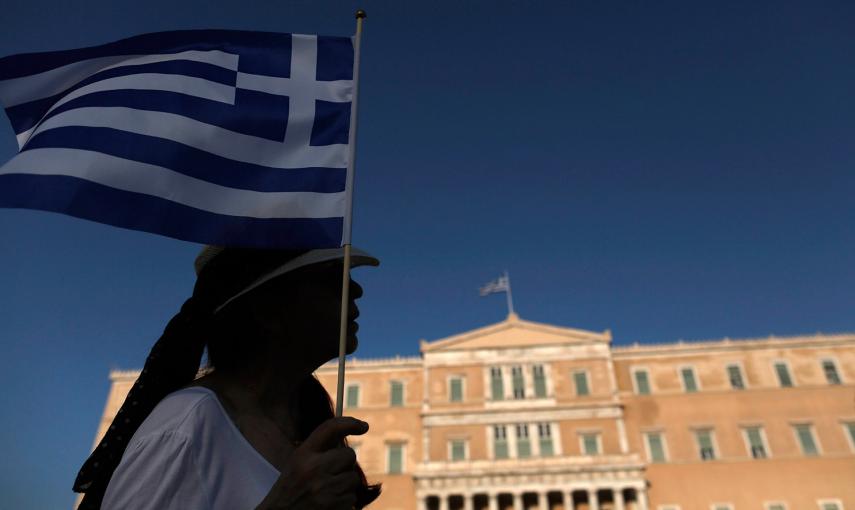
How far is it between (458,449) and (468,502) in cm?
252

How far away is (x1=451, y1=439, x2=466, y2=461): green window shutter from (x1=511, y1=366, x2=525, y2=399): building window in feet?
11.3

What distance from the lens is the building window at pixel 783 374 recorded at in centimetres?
2614

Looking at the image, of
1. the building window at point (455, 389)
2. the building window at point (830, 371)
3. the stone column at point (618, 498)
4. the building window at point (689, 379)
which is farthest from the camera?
the building window at point (455, 389)

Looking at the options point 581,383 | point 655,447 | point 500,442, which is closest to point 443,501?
point 500,442

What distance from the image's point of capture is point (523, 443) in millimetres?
25078

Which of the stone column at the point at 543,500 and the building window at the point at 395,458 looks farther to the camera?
the building window at the point at 395,458

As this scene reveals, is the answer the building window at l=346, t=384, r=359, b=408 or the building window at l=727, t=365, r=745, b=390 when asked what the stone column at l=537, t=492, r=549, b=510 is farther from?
the building window at l=727, t=365, r=745, b=390

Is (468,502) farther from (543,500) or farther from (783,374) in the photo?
(783,374)

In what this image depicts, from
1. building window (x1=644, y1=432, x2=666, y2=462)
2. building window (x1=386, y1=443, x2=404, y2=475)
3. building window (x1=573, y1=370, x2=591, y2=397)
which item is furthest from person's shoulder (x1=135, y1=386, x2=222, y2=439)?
building window (x1=644, y1=432, x2=666, y2=462)

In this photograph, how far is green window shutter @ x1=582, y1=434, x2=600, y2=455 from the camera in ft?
80.6

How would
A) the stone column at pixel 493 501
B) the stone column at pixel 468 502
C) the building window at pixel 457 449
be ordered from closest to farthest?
the stone column at pixel 493 501 < the stone column at pixel 468 502 < the building window at pixel 457 449

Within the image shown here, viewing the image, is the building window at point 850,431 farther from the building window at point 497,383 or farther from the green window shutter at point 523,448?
the building window at point 497,383

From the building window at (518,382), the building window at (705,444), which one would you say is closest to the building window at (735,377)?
the building window at (705,444)

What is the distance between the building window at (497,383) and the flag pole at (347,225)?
25.0 meters
